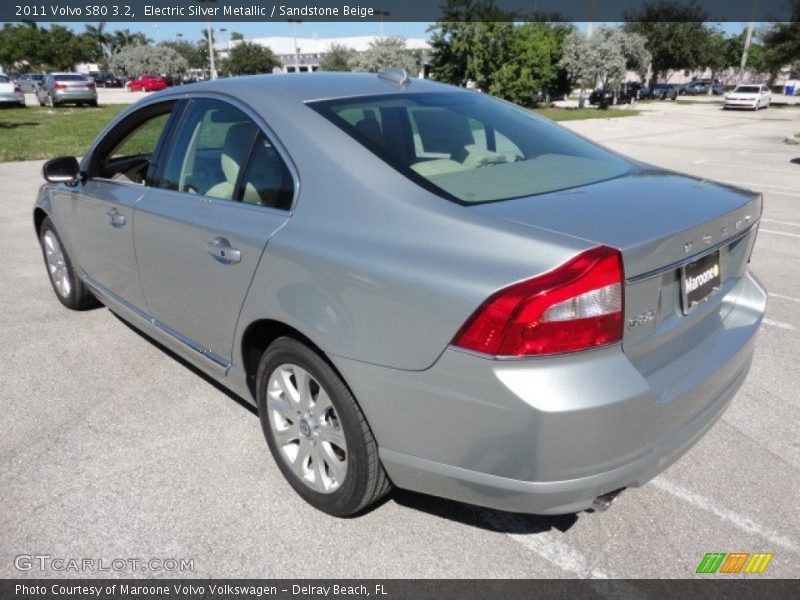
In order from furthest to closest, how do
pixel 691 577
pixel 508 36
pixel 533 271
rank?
pixel 508 36, pixel 691 577, pixel 533 271

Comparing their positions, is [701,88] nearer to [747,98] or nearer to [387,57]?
[747,98]

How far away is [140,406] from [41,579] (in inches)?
48.8

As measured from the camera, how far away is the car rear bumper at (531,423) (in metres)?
1.81

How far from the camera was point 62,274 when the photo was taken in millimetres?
4824

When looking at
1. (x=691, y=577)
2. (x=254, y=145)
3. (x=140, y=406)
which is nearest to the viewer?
(x=691, y=577)

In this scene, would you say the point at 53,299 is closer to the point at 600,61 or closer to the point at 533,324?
the point at 533,324

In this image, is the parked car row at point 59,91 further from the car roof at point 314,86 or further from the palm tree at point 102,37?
the palm tree at point 102,37

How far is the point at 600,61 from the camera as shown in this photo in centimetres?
3906

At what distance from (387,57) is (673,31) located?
33.1m

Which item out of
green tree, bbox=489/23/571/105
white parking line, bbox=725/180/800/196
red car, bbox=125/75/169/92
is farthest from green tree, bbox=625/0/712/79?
white parking line, bbox=725/180/800/196

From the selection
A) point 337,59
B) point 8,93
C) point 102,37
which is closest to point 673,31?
point 337,59

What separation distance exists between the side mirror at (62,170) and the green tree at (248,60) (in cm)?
6623

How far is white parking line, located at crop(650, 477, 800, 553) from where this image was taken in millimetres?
2402

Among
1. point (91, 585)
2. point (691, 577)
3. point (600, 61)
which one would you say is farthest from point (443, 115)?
point (600, 61)
